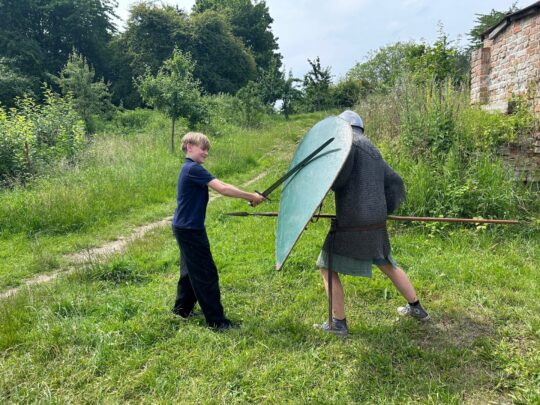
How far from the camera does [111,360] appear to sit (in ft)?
9.01

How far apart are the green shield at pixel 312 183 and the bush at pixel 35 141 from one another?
707 cm

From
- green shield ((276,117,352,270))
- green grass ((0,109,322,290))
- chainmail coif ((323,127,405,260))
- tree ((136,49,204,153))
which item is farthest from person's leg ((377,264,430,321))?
tree ((136,49,204,153))

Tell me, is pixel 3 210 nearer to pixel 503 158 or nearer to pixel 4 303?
pixel 4 303

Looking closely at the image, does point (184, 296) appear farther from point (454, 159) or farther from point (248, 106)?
point (248, 106)

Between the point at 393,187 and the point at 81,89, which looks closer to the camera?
the point at 393,187

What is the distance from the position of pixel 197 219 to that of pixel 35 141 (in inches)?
326

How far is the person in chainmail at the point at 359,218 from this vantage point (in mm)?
2801

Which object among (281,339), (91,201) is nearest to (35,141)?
(91,201)

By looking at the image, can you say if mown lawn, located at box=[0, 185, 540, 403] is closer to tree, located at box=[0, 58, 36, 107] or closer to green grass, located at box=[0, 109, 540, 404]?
green grass, located at box=[0, 109, 540, 404]

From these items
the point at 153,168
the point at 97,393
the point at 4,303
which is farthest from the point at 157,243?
the point at 153,168

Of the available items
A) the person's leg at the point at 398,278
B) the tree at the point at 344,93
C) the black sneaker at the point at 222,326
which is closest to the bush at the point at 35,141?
the black sneaker at the point at 222,326

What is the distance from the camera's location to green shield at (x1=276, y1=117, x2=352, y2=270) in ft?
7.70

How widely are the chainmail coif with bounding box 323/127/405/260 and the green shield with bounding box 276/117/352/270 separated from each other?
226mm

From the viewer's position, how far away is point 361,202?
9.23ft
